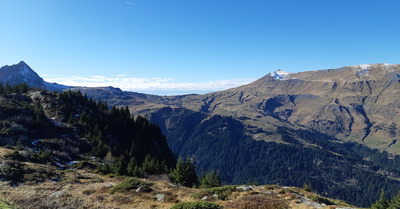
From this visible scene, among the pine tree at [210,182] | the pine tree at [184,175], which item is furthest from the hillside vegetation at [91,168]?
the pine tree at [210,182]

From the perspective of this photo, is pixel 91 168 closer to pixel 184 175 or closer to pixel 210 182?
pixel 184 175

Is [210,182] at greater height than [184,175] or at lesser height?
lesser

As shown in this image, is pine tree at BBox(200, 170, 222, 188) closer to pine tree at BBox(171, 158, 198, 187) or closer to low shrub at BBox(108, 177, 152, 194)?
pine tree at BBox(171, 158, 198, 187)

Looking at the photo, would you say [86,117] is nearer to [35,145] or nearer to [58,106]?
[58,106]

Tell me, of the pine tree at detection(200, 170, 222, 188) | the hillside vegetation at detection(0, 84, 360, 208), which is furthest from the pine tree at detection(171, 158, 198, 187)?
the pine tree at detection(200, 170, 222, 188)

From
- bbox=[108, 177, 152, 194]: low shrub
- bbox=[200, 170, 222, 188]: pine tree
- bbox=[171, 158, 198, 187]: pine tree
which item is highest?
bbox=[108, 177, 152, 194]: low shrub

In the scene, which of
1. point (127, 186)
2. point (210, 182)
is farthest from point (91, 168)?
point (210, 182)

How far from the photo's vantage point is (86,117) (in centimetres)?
10994

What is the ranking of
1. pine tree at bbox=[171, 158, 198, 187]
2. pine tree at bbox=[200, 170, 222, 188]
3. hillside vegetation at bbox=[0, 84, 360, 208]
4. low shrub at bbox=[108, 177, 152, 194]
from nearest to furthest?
hillside vegetation at bbox=[0, 84, 360, 208] < low shrub at bbox=[108, 177, 152, 194] < pine tree at bbox=[171, 158, 198, 187] < pine tree at bbox=[200, 170, 222, 188]

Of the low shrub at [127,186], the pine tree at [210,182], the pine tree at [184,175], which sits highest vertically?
the low shrub at [127,186]

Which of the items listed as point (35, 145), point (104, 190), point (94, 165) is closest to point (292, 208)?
point (104, 190)

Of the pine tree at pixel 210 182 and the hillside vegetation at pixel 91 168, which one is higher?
the hillside vegetation at pixel 91 168

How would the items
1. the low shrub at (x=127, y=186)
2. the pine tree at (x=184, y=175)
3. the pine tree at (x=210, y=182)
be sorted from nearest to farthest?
the low shrub at (x=127, y=186) < the pine tree at (x=184, y=175) < the pine tree at (x=210, y=182)

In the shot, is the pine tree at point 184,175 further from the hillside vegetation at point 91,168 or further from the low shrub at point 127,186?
the low shrub at point 127,186
